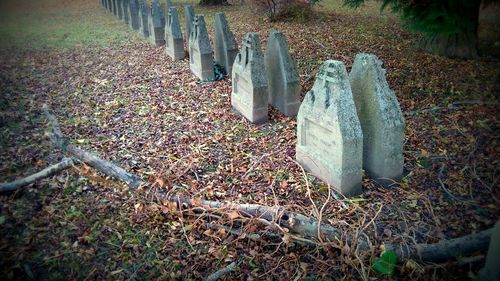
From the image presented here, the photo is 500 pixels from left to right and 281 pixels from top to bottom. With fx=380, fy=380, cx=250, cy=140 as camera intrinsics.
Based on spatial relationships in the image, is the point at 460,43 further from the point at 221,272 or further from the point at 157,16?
the point at 157,16

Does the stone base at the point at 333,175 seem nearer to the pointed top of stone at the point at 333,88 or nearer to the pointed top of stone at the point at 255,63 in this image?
the pointed top of stone at the point at 333,88

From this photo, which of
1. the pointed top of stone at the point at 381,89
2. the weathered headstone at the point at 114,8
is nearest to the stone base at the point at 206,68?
the pointed top of stone at the point at 381,89

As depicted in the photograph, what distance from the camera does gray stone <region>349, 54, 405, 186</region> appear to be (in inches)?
167

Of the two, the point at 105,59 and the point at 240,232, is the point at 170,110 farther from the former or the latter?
the point at 105,59

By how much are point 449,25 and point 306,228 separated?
4465 millimetres

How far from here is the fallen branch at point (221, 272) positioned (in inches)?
134

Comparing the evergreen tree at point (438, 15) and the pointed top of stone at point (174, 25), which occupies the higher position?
the evergreen tree at point (438, 15)

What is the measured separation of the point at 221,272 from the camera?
11.3ft

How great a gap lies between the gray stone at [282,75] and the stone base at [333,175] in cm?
175

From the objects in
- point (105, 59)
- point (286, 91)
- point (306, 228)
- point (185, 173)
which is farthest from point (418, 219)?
point (105, 59)

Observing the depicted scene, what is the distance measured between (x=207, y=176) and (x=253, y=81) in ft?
6.61

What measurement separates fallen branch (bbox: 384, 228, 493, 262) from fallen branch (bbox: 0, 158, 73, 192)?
4119 mm

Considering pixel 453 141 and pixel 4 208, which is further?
pixel 453 141

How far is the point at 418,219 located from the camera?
3906 millimetres
